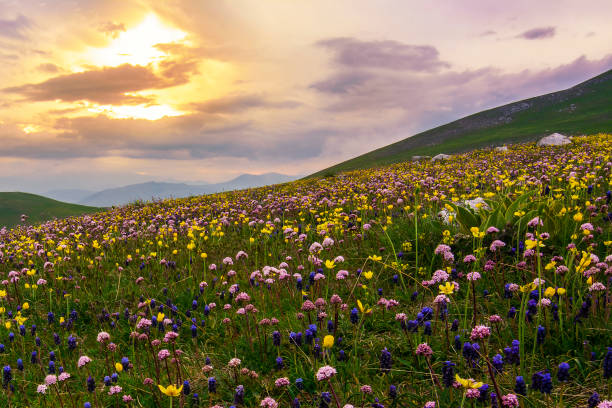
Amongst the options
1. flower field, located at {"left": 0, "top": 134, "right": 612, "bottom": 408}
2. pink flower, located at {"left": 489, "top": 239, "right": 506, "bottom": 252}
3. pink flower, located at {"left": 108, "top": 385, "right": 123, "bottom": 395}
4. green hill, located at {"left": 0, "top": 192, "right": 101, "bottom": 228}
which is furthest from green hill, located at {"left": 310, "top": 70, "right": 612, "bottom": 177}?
pink flower, located at {"left": 108, "top": 385, "right": 123, "bottom": 395}

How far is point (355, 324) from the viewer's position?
3965 millimetres

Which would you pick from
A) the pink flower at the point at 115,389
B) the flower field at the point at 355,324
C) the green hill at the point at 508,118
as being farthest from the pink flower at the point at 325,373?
the green hill at the point at 508,118

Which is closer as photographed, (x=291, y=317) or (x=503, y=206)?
(x=291, y=317)

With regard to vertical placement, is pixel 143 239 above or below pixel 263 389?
above

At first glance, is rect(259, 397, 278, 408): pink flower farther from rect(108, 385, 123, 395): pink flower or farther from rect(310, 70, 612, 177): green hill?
rect(310, 70, 612, 177): green hill

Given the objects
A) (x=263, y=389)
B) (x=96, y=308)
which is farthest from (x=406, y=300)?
(x=96, y=308)

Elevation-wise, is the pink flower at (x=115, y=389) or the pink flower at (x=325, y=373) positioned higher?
the pink flower at (x=325, y=373)

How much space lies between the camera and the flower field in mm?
2904

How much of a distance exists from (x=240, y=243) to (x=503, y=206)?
6465mm

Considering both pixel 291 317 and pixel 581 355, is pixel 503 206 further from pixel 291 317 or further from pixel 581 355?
pixel 291 317

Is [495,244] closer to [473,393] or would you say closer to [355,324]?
[355,324]

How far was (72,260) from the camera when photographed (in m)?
9.52

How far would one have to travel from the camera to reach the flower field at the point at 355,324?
9.53ft

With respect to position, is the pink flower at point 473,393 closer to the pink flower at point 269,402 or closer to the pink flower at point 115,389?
the pink flower at point 269,402
